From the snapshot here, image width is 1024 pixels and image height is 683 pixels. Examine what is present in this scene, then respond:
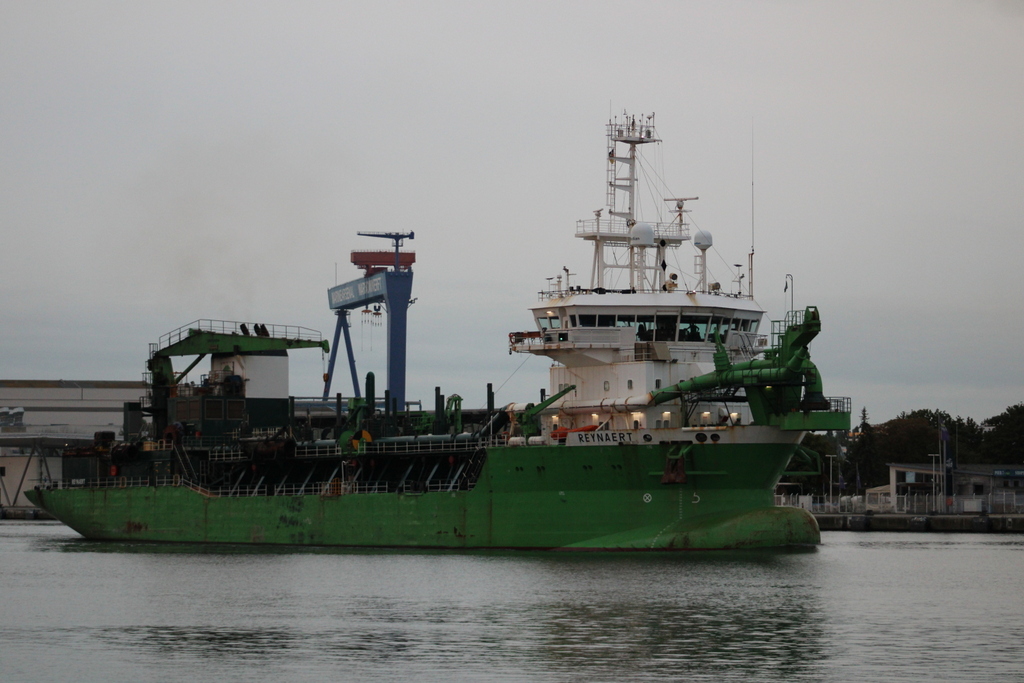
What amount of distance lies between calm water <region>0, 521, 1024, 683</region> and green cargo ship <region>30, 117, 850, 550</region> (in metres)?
1.46

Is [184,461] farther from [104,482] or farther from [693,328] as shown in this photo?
[693,328]

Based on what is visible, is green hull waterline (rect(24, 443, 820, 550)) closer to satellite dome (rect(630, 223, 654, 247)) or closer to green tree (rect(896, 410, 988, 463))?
satellite dome (rect(630, 223, 654, 247))

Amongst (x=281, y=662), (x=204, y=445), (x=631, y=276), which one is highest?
(x=631, y=276)

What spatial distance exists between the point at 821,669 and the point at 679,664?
96.2 inches

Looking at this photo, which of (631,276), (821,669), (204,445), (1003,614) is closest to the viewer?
(821,669)

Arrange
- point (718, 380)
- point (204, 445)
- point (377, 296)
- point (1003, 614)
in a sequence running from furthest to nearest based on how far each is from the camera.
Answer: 1. point (377, 296)
2. point (204, 445)
3. point (718, 380)
4. point (1003, 614)

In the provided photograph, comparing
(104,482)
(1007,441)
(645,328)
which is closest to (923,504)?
(1007,441)

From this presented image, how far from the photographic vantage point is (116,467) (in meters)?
59.7

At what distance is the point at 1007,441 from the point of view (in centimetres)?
10025

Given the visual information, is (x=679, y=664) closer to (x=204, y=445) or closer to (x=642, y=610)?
(x=642, y=610)

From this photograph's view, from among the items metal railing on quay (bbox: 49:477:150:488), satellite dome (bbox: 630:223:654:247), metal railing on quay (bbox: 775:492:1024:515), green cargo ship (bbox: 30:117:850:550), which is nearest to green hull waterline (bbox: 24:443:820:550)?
green cargo ship (bbox: 30:117:850:550)

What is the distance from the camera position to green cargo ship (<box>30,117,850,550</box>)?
1694 inches

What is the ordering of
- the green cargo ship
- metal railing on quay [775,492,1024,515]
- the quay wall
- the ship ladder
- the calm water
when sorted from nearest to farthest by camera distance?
the calm water → the green cargo ship → the ship ladder → the quay wall → metal railing on quay [775,492,1024,515]

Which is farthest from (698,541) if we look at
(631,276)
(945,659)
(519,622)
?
(945,659)
